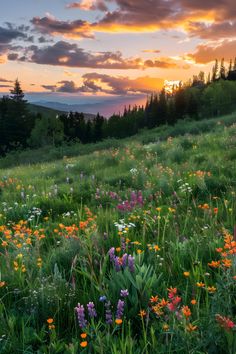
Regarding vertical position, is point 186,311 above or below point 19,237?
above

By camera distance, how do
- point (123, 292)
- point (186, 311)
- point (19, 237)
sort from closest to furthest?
1. point (186, 311)
2. point (123, 292)
3. point (19, 237)

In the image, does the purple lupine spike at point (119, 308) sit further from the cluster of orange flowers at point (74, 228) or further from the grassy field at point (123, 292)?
the cluster of orange flowers at point (74, 228)

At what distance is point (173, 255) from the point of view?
3486mm

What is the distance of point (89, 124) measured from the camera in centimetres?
11112

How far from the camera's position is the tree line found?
3268 inches

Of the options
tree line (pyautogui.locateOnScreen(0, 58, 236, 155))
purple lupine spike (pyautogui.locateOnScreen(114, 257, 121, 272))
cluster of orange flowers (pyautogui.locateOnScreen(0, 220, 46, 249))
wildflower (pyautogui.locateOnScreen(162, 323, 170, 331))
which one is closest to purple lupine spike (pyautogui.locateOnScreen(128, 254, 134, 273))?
purple lupine spike (pyautogui.locateOnScreen(114, 257, 121, 272))

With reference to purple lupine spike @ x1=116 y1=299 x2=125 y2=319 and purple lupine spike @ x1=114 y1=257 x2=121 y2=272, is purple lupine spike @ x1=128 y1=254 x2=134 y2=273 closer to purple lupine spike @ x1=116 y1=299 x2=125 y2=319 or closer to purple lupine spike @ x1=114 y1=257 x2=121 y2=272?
purple lupine spike @ x1=114 y1=257 x2=121 y2=272

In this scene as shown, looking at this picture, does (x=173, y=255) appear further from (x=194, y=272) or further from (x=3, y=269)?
(x=3, y=269)

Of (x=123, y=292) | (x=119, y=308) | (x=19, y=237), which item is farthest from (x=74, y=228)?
(x=119, y=308)

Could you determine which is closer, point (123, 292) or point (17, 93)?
point (123, 292)

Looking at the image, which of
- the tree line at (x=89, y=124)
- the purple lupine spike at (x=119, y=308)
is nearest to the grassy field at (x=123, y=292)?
the purple lupine spike at (x=119, y=308)

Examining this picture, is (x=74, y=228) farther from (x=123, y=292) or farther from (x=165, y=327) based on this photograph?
(x=165, y=327)

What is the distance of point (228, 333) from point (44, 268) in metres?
1.90

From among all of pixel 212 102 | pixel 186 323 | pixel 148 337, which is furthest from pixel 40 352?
pixel 212 102
